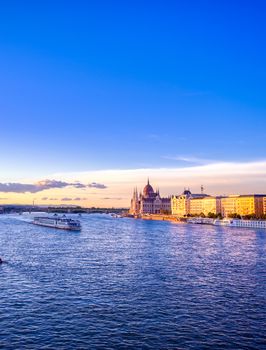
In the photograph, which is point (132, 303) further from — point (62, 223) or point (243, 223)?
point (243, 223)

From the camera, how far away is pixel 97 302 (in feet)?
100

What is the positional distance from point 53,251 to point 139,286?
2744 centimetres

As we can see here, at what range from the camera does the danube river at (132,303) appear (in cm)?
2341

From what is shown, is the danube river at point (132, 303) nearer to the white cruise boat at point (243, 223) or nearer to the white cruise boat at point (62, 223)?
the white cruise boat at point (62, 223)

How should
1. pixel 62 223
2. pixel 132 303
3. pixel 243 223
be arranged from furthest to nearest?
1. pixel 243 223
2. pixel 62 223
3. pixel 132 303

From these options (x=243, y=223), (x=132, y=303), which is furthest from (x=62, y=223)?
(x=132, y=303)

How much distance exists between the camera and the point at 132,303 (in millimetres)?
30312

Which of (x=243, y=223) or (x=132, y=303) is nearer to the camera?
(x=132, y=303)

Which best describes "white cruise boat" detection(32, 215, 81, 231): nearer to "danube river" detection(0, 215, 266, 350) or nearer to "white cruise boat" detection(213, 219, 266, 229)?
"white cruise boat" detection(213, 219, 266, 229)

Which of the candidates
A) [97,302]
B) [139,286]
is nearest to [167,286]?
[139,286]

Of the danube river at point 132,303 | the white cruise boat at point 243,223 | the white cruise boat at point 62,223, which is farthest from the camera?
the white cruise boat at point 243,223

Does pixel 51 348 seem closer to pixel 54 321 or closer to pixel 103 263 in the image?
pixel 54 321

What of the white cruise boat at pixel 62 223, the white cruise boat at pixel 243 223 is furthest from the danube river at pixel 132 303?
the white cruise boat at pixel 243 223

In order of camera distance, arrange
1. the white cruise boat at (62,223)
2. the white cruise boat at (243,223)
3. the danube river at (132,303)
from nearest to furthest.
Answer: the danube river at (132,303), the white cruise boat at (62,223), the white cruise boat at (243,223)
